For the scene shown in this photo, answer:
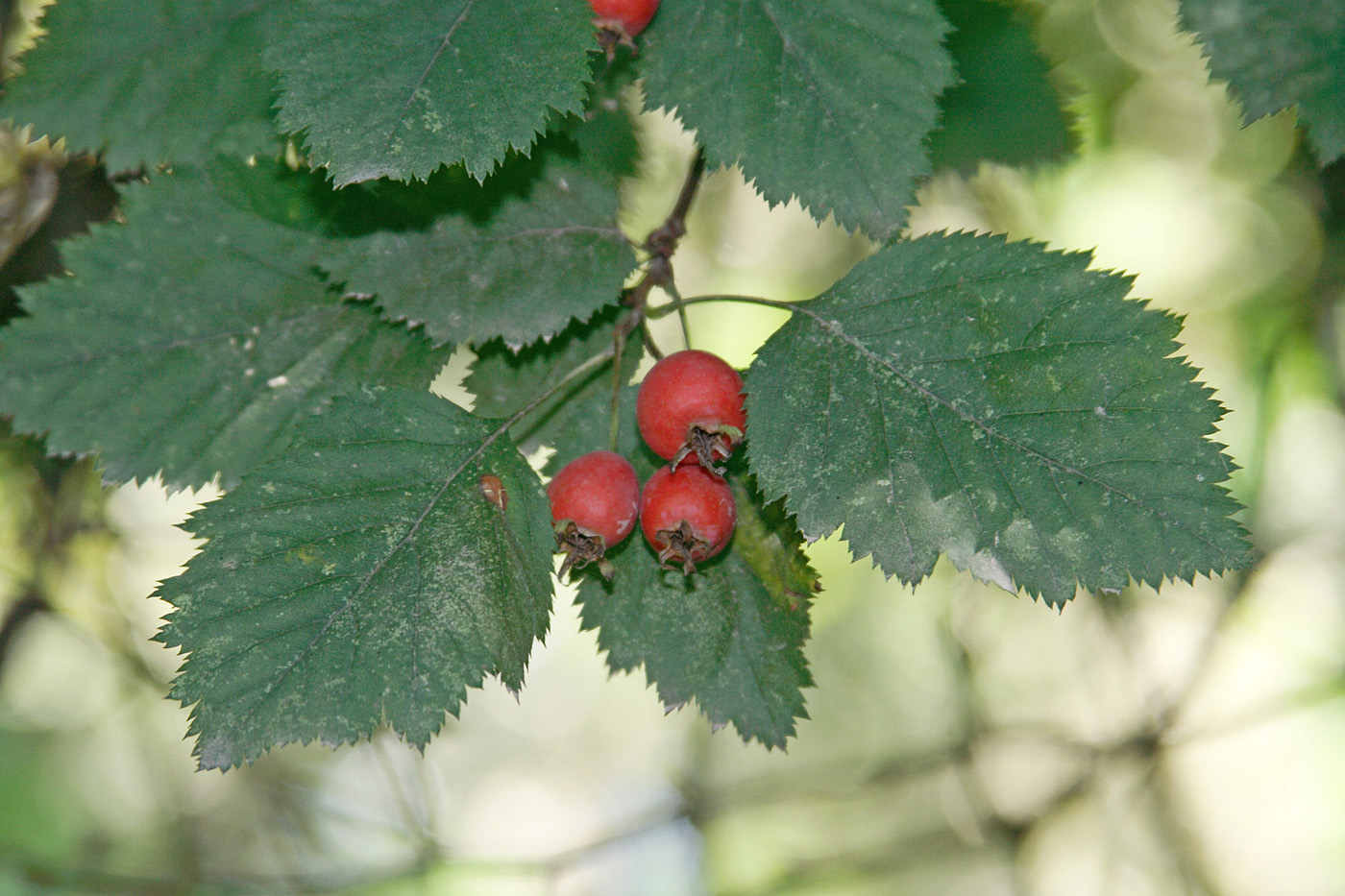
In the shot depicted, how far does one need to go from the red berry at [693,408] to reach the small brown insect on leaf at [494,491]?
0.66 ft

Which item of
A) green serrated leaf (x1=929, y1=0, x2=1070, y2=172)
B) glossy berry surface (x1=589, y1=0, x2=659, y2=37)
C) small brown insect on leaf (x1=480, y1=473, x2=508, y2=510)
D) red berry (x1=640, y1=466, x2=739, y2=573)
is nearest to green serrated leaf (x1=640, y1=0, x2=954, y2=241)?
glossy berry surface (x1=589, y1=0, x2=659, y2=37)

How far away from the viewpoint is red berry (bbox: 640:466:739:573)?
114 centimetres

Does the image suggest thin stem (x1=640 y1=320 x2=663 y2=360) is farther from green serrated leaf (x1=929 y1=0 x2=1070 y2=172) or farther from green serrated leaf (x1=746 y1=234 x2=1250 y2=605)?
green serrated leaf (x1=929 y1=0 x2=1070 y2=172)

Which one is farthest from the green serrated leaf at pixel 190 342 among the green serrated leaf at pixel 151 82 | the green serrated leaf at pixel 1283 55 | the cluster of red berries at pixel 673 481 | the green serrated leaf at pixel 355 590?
the green serrated leaf at pixel 1283 55

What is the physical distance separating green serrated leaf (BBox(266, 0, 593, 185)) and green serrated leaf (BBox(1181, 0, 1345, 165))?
920 mm

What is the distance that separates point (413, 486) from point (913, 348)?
66 cm

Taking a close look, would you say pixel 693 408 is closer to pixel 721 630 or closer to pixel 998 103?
pixel 721 630

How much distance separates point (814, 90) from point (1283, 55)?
0.69m

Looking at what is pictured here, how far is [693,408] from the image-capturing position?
1.14 meters

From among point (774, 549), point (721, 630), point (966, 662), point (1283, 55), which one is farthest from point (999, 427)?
point (966, 662)

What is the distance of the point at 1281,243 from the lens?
3582 millimetres

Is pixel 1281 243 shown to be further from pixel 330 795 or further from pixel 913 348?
pixel 330 795

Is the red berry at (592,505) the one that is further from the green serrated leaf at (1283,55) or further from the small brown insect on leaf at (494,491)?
the green serrated leaf at (1283,55)

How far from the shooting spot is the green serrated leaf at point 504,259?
1.27 meters
